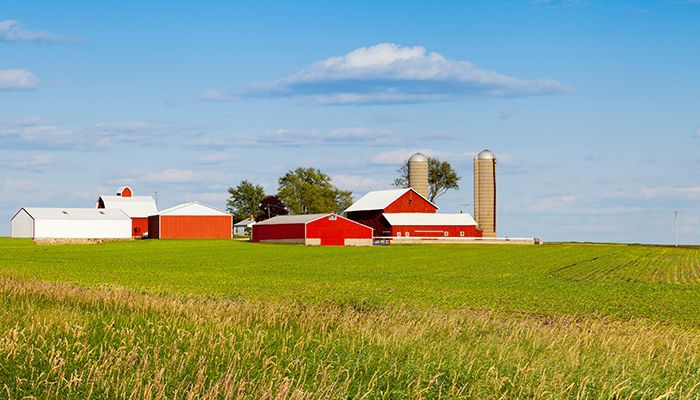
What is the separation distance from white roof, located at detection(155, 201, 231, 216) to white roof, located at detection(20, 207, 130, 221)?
6.41 m

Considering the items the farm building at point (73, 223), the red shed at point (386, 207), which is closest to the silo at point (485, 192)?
the red shed at point (386, 207)

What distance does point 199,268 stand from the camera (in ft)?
180

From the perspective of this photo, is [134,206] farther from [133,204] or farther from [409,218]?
[409,218]

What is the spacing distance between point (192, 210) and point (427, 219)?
31.2 meters

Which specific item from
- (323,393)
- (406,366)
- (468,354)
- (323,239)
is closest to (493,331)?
(468,354)

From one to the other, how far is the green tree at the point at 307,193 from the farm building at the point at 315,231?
48.0 meters

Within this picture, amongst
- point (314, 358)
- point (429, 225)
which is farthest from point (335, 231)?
point (314, 358)

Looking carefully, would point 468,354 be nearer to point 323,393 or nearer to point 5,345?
point 323,393

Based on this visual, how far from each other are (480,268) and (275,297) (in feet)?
93.3

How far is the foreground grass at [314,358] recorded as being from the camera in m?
11.2

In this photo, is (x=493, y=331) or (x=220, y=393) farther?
(x=493, y=331)

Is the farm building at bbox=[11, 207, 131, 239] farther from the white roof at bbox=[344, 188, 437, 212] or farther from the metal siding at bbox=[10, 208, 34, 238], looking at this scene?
the white roof at bbox=[344, 188, 437, 212]

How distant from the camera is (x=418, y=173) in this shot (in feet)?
444

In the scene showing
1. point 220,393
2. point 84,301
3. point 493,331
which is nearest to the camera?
point 220,393
